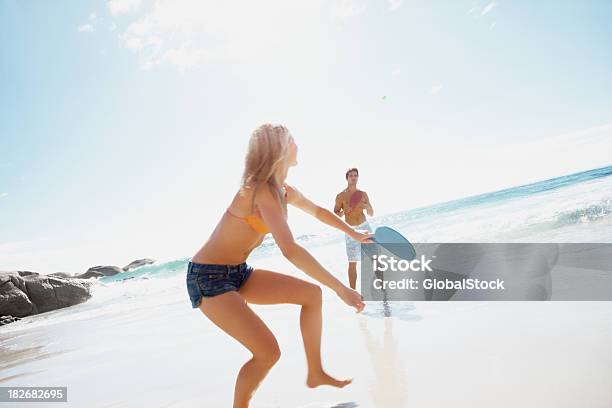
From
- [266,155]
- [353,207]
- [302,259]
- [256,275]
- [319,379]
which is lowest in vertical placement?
[319,379]

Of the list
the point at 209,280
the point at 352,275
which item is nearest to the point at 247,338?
the point at 209,280

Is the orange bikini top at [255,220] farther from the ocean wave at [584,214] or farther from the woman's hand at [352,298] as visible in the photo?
the ocean wave at [584,214]

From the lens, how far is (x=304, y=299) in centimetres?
245

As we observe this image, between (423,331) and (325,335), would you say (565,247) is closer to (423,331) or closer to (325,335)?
(423,331)

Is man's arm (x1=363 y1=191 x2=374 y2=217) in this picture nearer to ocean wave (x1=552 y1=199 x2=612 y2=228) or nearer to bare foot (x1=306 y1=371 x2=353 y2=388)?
bare foot (x1=306 y1=371 x2=353 y2=388)

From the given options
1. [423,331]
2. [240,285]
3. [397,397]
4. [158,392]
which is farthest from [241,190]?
[423,331]

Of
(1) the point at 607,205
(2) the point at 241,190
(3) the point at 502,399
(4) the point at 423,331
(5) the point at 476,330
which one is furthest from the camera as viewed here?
(1) the point at 607,205

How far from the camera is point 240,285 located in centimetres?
242

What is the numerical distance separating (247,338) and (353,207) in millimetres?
4846

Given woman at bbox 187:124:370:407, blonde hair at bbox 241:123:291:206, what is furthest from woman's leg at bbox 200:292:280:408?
blonde hair at bbox 241:123:291:206

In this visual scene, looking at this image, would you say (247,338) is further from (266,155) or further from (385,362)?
(385,362)

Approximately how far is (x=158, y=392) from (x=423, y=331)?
266cm

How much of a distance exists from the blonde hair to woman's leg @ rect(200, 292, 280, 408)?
0.66 meters

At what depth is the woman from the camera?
6.79 ft
